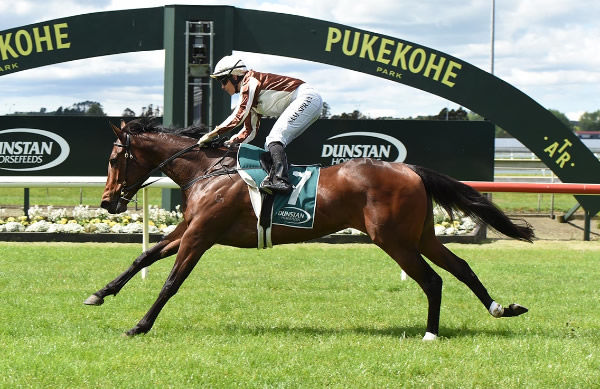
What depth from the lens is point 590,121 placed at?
124 metres

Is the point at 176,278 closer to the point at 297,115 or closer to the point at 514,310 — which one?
the point at 297,115

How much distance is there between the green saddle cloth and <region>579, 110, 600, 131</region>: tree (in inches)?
4525

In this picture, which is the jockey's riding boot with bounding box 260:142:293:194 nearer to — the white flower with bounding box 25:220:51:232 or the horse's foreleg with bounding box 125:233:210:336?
the horse's foreleg with bounding box 125:233:210:336

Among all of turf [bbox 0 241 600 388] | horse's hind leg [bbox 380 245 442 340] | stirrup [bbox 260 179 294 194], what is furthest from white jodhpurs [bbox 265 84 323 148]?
turf [bbox 0 241 600 388]

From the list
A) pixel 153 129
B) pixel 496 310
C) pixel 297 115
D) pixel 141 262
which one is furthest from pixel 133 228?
pixel 496 310

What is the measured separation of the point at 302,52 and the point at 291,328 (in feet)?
30.7

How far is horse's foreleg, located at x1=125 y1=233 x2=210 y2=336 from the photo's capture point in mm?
5835

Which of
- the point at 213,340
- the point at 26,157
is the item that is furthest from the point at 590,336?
the point at 26,157

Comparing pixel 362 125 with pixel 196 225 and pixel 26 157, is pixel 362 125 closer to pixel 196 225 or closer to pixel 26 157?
pixel 26 157

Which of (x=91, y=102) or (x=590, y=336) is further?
(x=91, y=102)

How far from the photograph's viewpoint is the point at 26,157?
47.0 feet

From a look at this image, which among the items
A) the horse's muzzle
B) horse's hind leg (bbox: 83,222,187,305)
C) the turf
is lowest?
the turf

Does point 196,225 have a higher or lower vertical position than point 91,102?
lower

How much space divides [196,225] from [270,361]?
1465mm
